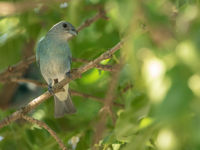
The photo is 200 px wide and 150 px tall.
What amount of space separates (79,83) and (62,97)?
0.73m

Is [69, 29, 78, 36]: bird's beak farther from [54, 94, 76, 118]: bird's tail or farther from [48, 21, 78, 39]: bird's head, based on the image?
[54, 94, 76, 118]: bird's tail

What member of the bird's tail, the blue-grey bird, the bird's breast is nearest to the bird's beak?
the blue-grey bird

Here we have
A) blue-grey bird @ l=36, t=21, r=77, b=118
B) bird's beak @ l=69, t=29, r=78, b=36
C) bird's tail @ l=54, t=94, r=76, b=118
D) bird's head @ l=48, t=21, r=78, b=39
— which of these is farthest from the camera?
bird's head @ l=48, t=21, r=78, b=39

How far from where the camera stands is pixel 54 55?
17.1ft

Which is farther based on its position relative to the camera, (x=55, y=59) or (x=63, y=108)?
(x=55, y=59)

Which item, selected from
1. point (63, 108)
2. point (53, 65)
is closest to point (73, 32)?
point (53, 65)

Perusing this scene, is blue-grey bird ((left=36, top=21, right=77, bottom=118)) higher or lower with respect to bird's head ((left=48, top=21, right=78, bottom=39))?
lower

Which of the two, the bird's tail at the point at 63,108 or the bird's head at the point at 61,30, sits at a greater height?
the bird's head at the point at 61,30

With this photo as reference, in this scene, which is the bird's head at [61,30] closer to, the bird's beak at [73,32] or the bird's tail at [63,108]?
the bird's beak at [73,32]

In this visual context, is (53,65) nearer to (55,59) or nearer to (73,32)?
(55,59)

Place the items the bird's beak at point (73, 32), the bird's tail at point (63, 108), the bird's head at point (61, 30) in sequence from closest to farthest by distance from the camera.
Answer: the bird's tail at point (63, 108) < the bird's beak at point (73, 32) < the bird's head at point (61, 30)

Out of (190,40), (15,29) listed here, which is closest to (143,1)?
(190,40)

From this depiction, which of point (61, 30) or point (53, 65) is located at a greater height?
point (61, 30)

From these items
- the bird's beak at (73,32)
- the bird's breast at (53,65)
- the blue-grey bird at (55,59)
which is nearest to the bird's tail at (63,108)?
the blue-grey bird at (55,59)
